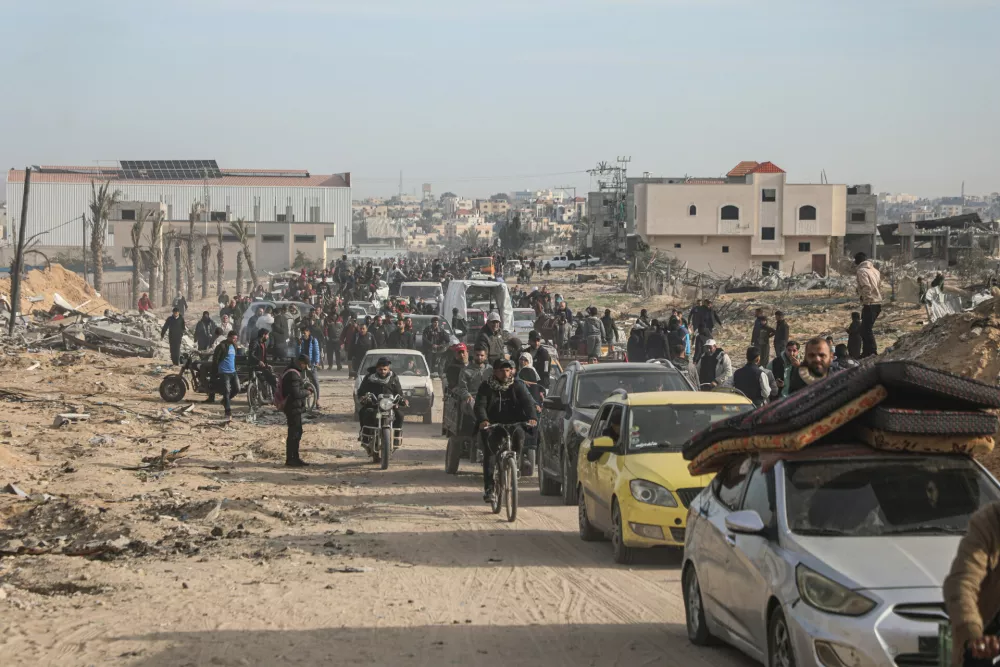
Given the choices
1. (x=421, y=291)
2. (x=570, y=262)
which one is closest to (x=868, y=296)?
(x=421, y=291)

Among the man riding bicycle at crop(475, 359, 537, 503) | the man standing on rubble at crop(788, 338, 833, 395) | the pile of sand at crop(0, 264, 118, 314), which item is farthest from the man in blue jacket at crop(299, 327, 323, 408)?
the pile of sand at crop(0, 264, 118, 314)

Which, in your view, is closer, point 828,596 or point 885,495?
point 828,596

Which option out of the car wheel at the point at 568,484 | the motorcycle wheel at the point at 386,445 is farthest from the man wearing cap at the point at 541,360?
the car wheel at the point at 568,484

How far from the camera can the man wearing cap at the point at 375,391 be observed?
18.4 meters

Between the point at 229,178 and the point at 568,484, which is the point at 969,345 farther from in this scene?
the point at 229,178

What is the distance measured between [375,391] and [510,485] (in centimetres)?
524

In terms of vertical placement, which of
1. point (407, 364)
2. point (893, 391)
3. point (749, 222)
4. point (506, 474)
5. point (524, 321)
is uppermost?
point (749, 222)

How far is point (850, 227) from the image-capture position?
95.2m

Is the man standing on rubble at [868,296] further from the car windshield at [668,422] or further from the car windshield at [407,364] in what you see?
the car windshield at [407,364]

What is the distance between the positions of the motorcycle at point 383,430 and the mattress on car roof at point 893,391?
38.3 ft

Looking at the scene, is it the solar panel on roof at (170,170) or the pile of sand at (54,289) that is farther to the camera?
the solar panel on roof at (170,170)

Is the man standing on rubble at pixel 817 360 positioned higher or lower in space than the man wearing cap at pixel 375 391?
higher

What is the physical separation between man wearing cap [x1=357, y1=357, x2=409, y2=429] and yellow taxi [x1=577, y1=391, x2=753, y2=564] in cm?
587

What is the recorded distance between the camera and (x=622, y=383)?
1562 cm
